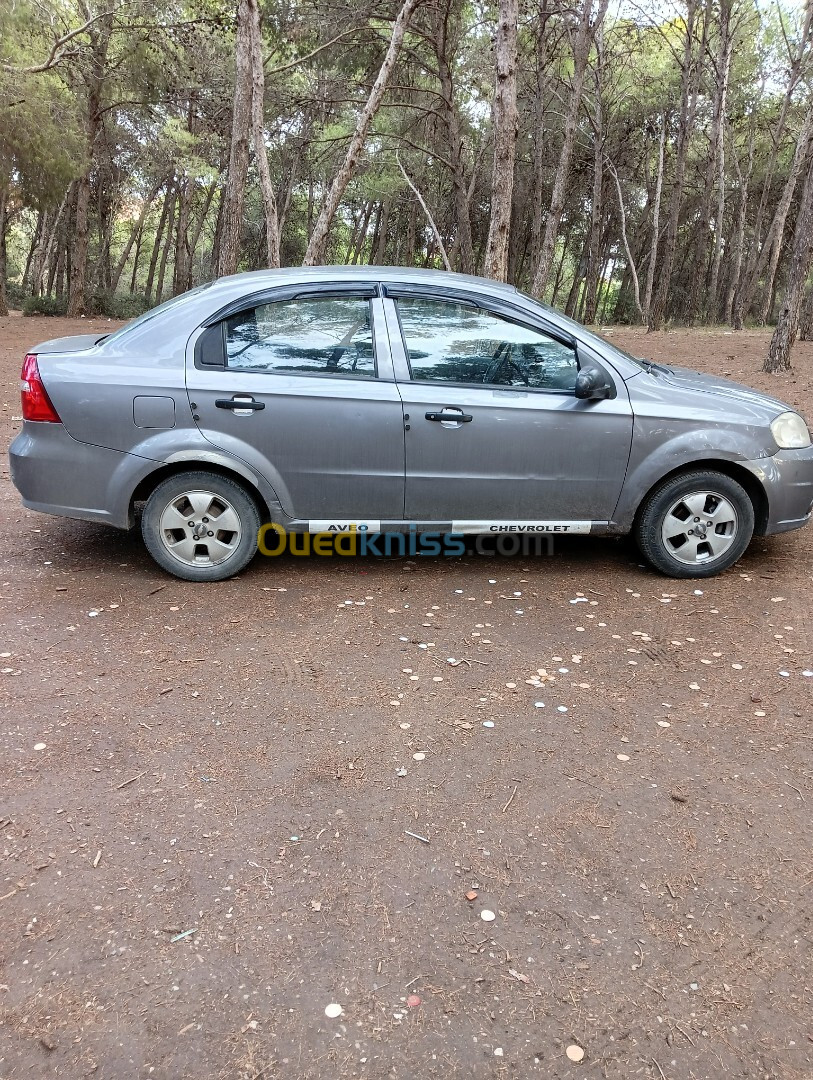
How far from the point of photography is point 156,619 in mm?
4223

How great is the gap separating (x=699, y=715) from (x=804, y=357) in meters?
12.8

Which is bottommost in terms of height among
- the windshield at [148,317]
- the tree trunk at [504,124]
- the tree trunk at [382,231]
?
the windshield at [148,317]

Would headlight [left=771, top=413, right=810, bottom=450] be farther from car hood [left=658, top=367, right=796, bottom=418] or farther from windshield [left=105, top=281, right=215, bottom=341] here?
windshield [left=105, top=281, right=215, bottom=341]

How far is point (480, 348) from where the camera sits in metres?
4.65

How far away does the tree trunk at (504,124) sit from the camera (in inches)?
381

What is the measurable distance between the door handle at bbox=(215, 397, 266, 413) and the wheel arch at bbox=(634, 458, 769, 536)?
7.80ft

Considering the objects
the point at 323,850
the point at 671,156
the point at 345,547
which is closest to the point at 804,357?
the point at 345,547

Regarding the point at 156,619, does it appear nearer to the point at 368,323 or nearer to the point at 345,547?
the point at 345,547

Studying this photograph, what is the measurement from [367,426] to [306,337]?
0.65 metres

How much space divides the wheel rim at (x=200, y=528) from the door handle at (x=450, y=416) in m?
1.31

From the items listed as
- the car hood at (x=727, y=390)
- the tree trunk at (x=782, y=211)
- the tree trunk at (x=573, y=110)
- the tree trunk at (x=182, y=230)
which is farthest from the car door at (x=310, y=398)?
the tree trunk at (x=182, y=230)

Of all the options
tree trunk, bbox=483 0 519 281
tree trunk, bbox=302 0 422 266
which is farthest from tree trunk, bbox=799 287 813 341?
tree trunk, bbox=302 0 422 266

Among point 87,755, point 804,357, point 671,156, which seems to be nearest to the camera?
point 87,755

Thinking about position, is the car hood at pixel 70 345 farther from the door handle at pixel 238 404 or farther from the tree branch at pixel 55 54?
the tree branch at pixel 55 54
